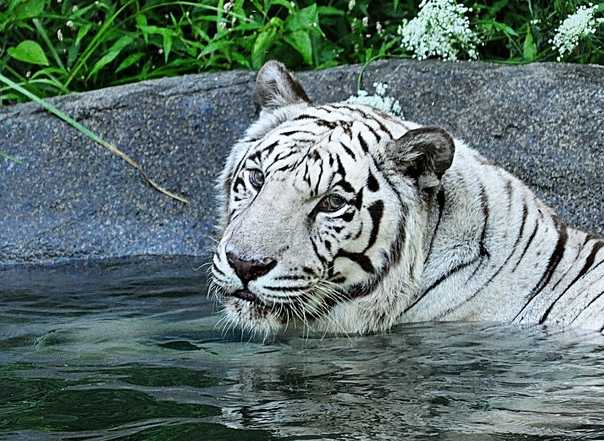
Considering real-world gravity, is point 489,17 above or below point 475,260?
above

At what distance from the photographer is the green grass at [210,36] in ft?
22.0

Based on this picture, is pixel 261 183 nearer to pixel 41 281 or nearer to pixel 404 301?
pixel 404 301

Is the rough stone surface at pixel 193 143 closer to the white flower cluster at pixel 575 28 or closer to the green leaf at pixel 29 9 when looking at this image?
the white flower cluster at pixel 575 28

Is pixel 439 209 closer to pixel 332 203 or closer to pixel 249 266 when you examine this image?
pixel 332 203

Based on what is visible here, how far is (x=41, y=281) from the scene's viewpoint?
5.39 metres

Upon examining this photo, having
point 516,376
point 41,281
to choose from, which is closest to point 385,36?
point 41,281

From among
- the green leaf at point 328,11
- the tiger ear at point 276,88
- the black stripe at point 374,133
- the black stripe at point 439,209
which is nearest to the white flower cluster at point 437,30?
the green leaf at point 328,11

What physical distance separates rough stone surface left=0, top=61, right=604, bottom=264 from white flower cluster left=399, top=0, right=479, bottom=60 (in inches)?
3.7

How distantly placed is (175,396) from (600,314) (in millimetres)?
1508

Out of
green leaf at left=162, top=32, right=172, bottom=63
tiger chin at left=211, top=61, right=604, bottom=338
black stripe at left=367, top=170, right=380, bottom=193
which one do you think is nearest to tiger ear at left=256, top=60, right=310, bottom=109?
tiger chin at left=211, top=61, right=604, bottom=338

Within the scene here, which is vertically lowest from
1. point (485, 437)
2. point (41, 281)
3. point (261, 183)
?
point (41, 281)

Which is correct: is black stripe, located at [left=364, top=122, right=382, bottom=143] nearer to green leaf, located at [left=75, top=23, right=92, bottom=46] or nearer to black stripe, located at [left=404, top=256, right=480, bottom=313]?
black stripe, located at [left=404, top=256, right=480, bottom=313]

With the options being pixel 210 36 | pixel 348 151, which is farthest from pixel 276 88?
pixel 210 36

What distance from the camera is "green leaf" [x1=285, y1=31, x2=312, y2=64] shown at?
21.7ft
